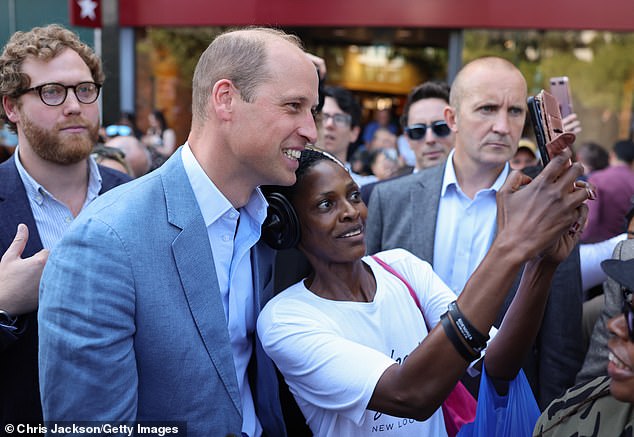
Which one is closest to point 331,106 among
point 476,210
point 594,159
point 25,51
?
point 476,210

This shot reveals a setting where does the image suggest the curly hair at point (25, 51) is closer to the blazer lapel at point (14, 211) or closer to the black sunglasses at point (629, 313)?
the blazer lapel at point (14, 211)

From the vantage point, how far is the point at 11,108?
117 inches

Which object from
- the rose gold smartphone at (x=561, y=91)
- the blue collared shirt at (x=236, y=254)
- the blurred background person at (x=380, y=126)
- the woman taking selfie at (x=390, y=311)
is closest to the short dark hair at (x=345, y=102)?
the rose gold smartphone at (x=561, y=91)

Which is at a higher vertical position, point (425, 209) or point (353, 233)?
point (353, 233)

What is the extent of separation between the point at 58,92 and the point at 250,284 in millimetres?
1379

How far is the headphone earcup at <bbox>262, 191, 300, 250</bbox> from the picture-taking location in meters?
2.35

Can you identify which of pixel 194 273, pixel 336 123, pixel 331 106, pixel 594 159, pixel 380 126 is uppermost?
pixel 331 106

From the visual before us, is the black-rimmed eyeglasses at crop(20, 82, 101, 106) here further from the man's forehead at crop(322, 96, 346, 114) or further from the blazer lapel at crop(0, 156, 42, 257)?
the man's forehead at crop(322, 96, 346, 114)

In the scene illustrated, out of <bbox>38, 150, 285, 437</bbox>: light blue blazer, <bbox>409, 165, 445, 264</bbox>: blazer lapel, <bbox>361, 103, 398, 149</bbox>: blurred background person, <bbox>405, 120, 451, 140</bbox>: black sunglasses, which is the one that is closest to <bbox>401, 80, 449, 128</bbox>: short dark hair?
<bbox>405, 120, 451, 140</bbox>: black sunglasses

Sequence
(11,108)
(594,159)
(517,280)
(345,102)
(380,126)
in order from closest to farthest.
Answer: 1. (11,108)
2. (517,280)
3. (345,102)
4. (594,159)
5. (380,126)

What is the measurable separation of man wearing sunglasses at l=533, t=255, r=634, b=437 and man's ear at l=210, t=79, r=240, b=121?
125 centimetres

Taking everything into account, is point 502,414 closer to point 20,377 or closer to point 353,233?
point 353,233

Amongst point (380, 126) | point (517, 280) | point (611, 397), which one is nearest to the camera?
point (611, 397)

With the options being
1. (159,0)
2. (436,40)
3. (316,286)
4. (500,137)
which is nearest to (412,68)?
(436,40)
